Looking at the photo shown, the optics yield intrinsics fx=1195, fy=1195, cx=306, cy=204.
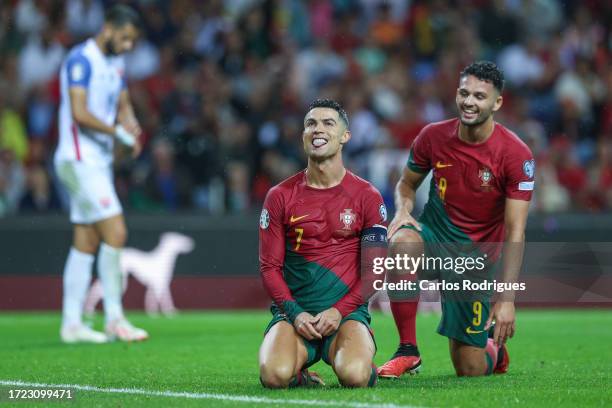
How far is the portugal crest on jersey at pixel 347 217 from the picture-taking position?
661 cm

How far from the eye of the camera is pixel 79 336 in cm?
994

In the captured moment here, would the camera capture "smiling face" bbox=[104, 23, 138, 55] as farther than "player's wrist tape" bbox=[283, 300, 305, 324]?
Yes

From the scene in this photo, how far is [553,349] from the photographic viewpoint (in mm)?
9320

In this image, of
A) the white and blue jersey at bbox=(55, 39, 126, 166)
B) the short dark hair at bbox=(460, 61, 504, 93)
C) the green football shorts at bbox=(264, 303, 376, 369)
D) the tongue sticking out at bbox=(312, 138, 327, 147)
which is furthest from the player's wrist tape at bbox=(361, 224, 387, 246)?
the white and blue jersey at bbox=(55, 39, 126, 166)

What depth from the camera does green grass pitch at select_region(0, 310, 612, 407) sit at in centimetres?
607

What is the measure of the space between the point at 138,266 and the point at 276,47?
4479 millimetres

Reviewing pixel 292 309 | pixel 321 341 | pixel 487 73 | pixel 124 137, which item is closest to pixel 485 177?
pixel 487 73

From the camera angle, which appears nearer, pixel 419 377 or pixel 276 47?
pixel 419 377

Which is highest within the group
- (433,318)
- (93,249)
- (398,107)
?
(398,107)

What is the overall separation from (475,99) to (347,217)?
130 cm

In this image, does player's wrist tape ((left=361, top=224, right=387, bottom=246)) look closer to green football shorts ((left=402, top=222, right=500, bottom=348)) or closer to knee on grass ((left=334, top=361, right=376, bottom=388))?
knee on grass ((left=334, top=361, right=376, bottom=388))

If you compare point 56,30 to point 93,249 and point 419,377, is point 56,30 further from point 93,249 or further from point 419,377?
point 419,377

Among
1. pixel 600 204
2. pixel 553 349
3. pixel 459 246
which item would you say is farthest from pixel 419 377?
pixel 600 204

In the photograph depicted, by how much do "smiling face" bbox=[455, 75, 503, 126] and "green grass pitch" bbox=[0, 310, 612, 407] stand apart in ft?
5.28
